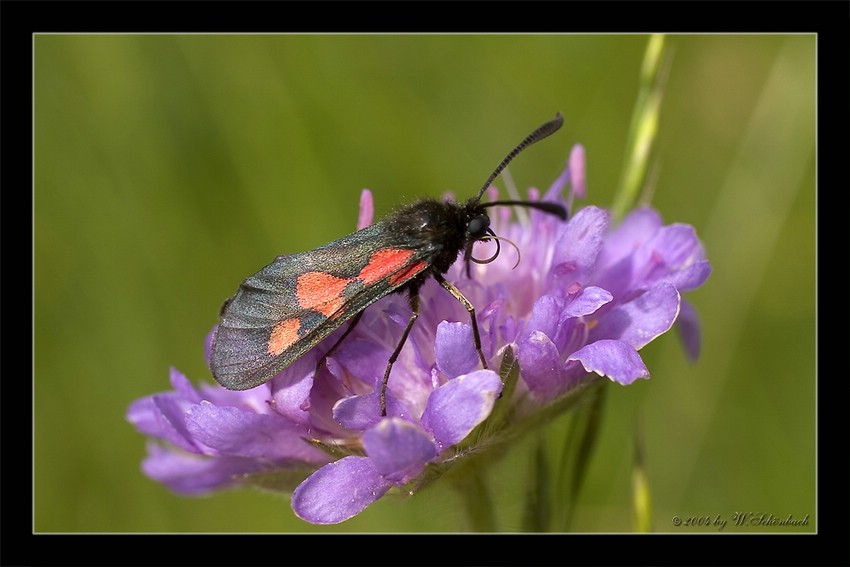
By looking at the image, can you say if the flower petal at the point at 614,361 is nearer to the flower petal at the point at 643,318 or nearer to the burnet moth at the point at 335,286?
the flower petal at the point at 643,318

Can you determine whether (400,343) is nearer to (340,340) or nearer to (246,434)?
(340,340)

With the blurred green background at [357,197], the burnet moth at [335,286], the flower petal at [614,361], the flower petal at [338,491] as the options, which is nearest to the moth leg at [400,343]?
the burnet moth at [335,286]

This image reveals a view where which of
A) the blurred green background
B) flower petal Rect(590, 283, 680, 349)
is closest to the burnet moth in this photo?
flower petal Rect(590, 283, 680, 349)

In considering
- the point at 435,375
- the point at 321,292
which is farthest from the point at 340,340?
the point at 435,375

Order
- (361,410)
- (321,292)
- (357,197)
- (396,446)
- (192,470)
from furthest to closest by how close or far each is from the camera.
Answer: (357,197) → (192,470) → (321,292) → (361,410) → (396,446)

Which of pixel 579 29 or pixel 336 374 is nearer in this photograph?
pixel 336 374
